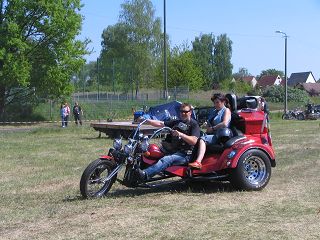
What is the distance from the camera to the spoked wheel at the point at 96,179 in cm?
792

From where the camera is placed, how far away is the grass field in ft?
20.0

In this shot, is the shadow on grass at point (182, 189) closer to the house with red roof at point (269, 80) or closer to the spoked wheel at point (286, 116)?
the spoked wheel at point (286, 116)

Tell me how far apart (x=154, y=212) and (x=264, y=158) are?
2560 mm

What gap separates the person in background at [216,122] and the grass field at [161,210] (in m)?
0.70

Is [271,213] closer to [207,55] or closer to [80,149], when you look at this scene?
[80,149]

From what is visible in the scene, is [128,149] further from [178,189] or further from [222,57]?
[222,57]

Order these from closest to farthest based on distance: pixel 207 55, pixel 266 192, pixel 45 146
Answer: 1. pixel 266 192
2. pixel 45 146
3. pixel 207 55

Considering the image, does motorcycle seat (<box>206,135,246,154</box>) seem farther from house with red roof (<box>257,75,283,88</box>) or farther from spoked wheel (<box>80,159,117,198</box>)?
house with red roof (<box>257,75,283,88</box>)

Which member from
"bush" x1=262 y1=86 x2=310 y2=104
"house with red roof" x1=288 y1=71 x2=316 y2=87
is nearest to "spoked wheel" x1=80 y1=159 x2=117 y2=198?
"bush" x1=262 y1=86 x2=310 y2=104

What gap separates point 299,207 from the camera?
7.33 metres

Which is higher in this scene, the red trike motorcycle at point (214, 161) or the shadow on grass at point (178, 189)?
the red trike motorcycle at point (214, 161)

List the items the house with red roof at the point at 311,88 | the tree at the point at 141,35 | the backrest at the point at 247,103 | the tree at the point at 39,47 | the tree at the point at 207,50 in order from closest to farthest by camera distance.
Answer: the backrest at the point at 247,103 < the tree at the point at 39,47 < the tree at the point at 141,35 < the tree at the point at 207,50 < the house with red roof at the point at 311,88

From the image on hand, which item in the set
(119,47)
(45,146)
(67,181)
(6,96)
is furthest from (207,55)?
(67,181)

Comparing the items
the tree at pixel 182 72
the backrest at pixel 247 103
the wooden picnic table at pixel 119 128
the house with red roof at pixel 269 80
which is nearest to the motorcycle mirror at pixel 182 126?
the backrest at pixel 247 103
